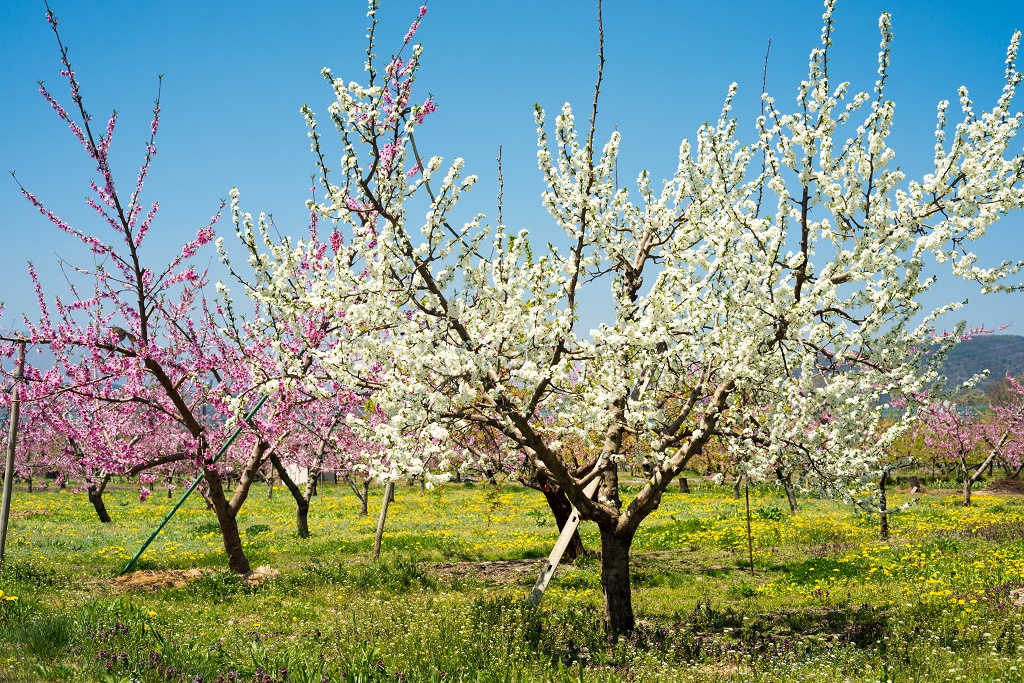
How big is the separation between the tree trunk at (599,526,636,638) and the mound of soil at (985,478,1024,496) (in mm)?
39685

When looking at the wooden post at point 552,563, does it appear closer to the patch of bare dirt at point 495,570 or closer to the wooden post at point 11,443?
the patch of bare dirt at point 495,570

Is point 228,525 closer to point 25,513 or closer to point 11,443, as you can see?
point 11,443

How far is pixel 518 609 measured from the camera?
29.8ft

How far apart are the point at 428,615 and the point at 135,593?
18.4 feet

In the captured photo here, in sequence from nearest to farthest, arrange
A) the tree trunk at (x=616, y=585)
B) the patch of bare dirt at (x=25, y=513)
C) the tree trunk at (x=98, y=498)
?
1. the tree trunk at (x=616, y=585)
2. the tree trunk at (x=98, y=498)
3. the patch of bare dirt at (x=25, y=513)

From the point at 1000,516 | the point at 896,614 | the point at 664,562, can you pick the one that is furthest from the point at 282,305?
the point at 1000,516

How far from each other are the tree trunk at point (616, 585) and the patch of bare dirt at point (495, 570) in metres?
4.25

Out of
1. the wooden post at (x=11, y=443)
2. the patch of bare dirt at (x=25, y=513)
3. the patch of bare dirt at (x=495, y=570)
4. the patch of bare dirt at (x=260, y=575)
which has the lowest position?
the patch of bare dirt at (x=25, y=513)

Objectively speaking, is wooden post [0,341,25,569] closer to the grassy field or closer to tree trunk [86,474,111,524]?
the grassy field

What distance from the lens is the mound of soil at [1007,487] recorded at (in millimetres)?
38781

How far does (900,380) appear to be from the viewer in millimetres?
7117

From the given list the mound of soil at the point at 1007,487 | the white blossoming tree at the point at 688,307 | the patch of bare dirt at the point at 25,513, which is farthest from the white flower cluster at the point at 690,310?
the mound of soil at the point at 1007,487

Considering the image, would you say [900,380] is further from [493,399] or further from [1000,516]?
[1000,516]

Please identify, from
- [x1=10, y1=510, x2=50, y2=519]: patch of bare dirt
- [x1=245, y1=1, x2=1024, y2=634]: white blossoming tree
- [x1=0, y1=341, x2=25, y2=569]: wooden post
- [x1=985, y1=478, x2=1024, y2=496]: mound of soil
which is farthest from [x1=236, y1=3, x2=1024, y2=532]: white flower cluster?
[x1=985, y1=478, x2=1024, y2=496]: mound of soil
